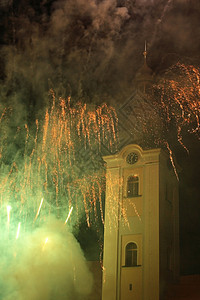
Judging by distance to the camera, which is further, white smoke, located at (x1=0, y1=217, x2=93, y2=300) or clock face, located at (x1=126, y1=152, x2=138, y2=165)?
clock face, located at (x1=126, y1=152, x2=138, y2=165)

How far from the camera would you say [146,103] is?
26266mm

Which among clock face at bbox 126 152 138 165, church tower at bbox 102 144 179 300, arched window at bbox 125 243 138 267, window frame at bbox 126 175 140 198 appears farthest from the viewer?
clock face at bbox 126 152 138 165

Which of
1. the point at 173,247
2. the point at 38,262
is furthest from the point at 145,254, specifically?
the point at 38,262

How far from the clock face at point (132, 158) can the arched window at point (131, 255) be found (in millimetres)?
4411

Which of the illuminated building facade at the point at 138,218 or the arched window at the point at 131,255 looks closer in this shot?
the illuminated building facade at the point at 138,218

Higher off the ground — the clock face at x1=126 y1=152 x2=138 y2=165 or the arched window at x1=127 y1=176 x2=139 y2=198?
the clock face at x1=126 y1=152 x2=138 y2=165

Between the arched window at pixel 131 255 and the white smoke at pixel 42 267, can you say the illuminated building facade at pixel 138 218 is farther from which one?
the white smoke at pixel 42 267

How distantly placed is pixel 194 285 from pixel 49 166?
10.0m

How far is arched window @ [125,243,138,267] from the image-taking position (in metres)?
23.9

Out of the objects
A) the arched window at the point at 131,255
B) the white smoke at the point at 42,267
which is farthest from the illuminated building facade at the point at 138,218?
the white smoke at the point at 42,267

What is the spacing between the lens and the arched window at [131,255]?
78.3ft

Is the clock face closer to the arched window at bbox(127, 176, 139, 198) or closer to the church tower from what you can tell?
the church tower

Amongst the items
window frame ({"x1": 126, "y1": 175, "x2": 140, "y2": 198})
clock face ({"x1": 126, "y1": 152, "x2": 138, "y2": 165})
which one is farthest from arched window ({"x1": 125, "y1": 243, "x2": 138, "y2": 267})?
clock face ({"x1": 126, "y1": 152, "x2": 138, "y2": 165})

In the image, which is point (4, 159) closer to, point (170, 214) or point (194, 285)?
point (170, 214)
